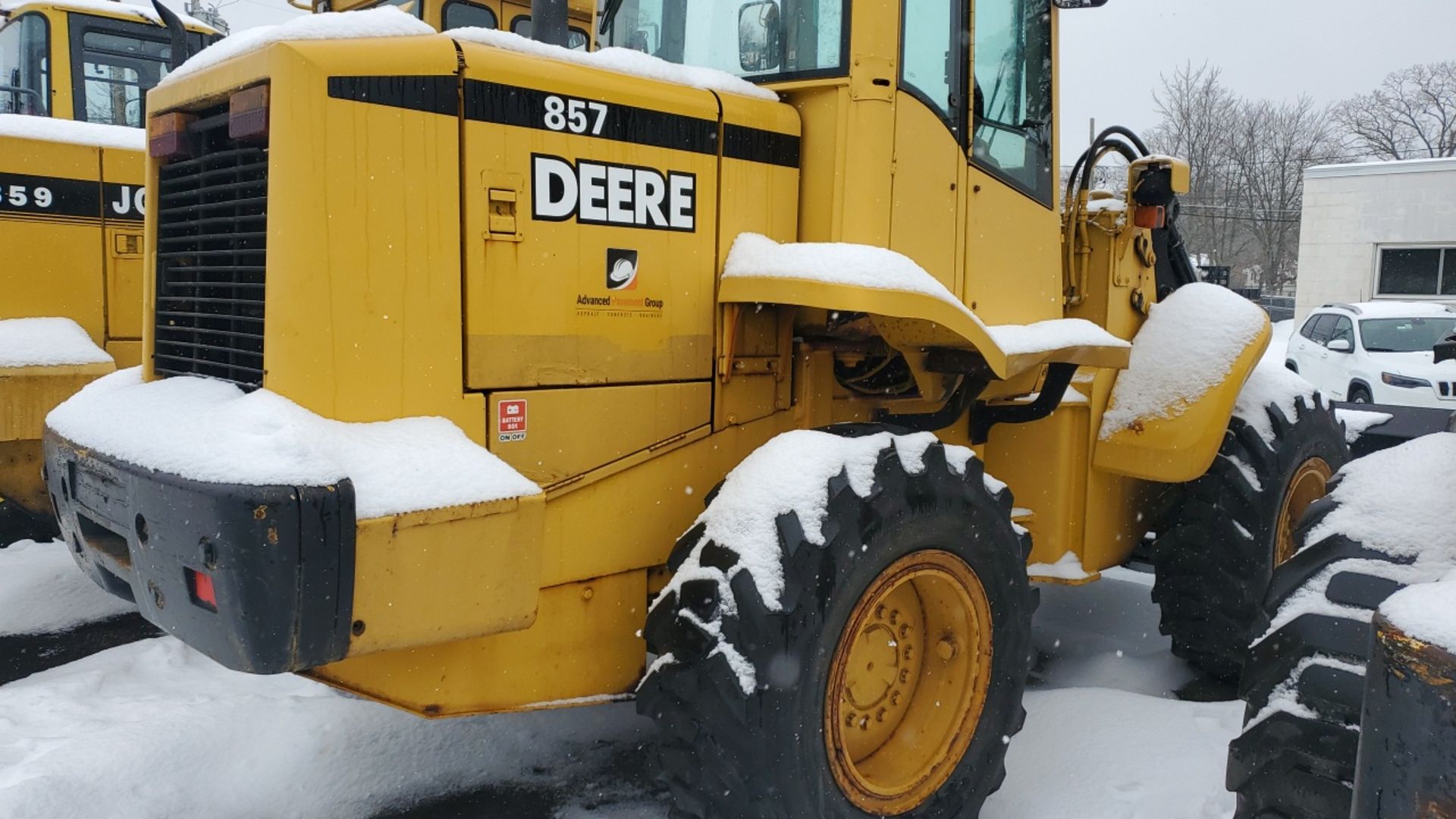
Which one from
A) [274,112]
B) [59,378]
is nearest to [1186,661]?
[274,112]

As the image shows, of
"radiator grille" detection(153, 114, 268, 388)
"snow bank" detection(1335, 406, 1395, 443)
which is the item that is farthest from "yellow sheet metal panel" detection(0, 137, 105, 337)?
"snow bank" detection(1335, 406, 1395, 443)

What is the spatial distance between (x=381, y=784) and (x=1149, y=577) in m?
4.90

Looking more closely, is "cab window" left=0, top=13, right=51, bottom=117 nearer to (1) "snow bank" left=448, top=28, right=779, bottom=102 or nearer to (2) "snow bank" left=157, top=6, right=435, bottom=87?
(2) "snow bank" left=157, top=6, right=435, bottom=87

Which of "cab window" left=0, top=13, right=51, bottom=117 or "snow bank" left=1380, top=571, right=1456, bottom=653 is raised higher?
"cab window" left=0, top=13, right=51, bottom=117

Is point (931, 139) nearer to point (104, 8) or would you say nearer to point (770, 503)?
point (770, 503)

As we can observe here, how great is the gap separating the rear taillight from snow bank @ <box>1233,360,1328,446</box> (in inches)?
160

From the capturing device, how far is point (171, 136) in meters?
3.15

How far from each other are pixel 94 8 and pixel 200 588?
23.8 ft

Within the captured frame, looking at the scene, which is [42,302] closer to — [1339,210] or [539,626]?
[539,626]

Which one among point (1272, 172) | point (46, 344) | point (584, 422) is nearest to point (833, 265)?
point (584, 422)

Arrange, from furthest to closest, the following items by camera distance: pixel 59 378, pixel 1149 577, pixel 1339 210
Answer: pixel 1339 210, pixel 1149 577, pixel 59 378

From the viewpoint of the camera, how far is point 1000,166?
166 inches

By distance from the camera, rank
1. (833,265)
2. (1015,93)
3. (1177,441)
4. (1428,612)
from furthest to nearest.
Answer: (1177,441) < (1015,93) < (833,265) < (1428,612)

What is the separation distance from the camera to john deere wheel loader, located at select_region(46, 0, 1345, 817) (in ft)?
8.73
